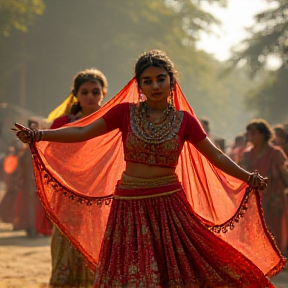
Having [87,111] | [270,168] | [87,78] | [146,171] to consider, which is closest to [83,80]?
[87,78]

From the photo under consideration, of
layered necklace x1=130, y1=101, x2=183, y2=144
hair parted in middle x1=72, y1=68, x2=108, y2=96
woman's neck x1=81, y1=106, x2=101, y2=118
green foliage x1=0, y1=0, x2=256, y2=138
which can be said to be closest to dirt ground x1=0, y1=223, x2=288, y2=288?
woman's neck x1=81, y1=106, x2=101, y2=118

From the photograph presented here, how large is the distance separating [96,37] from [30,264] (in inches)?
1400

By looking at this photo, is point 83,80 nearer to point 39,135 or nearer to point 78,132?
point 78,132

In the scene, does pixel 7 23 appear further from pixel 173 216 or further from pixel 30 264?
pixel 173 216

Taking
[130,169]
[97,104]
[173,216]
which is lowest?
[173,216]

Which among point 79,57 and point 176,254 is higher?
point 79,57

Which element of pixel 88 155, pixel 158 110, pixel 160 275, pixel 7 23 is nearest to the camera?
pixel 160 275

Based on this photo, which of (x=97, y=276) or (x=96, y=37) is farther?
(x=96, y=37)

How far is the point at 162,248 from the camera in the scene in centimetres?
442

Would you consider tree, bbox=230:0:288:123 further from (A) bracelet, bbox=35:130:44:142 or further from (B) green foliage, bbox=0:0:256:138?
(A) bracelet, bbox=35:130:44:142

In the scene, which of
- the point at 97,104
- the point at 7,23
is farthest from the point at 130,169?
the point at 7,23

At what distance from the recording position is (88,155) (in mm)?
5418

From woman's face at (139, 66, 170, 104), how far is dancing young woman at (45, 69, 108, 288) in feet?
5.98

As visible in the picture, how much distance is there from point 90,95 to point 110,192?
4.28 ft
